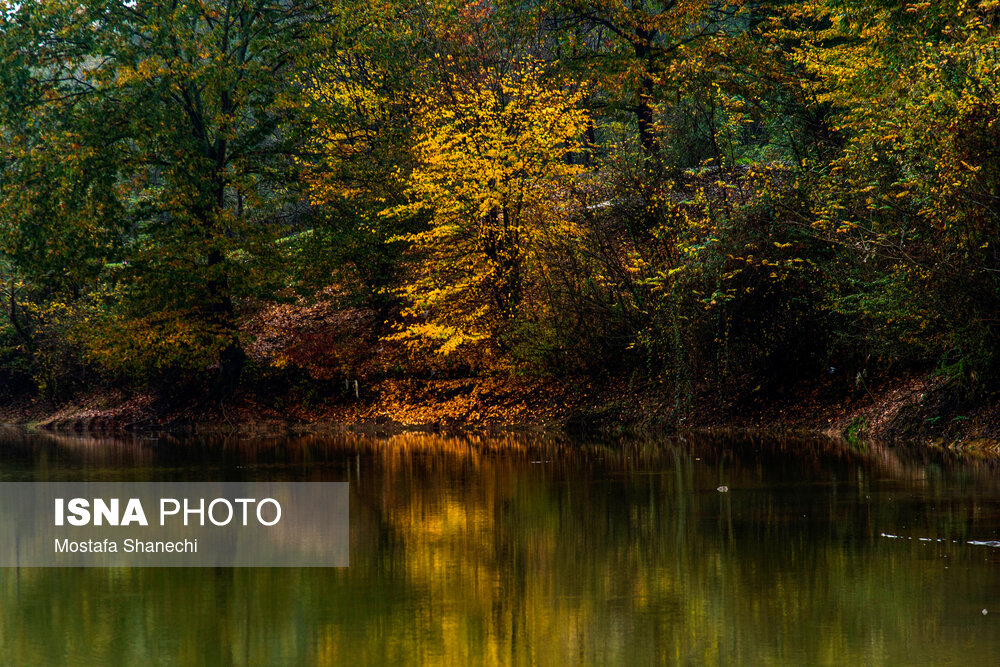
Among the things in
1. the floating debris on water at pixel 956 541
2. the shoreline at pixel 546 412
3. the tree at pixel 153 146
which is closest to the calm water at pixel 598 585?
the floating debris on water at pixel 956 541

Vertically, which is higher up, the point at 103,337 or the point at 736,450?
the point at 103,337

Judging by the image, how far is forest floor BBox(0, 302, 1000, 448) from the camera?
63.3 ft

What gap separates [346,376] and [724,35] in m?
14.1

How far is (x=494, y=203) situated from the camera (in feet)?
85.4

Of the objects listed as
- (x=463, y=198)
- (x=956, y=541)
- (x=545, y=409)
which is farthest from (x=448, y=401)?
(x=956, y=541)

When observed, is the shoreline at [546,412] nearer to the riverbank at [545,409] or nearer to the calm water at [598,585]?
the riverbank at [545,409]

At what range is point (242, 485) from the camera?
51.7 ft

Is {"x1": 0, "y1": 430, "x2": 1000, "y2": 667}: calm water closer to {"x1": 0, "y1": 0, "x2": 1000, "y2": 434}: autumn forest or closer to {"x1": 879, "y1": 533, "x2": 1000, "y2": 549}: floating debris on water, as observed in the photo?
{"x1": 879, "y1": 533, "x2": 1000, "y2": 549}: floating debris on water

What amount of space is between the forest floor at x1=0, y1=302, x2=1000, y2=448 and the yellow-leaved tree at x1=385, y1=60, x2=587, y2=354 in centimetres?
178

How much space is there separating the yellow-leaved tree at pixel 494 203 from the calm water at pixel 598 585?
11.5m

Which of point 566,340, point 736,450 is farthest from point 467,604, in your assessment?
point 566,340

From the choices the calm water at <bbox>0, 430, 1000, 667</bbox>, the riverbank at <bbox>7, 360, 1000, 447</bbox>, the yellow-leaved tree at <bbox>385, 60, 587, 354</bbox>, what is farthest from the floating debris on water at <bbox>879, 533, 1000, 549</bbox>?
the yellow-leaved tree at <bbox>385, 60, 587, 354</bbox>

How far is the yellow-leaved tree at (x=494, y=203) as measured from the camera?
26.0 m

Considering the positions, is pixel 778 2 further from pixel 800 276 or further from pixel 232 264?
pixel 232 264
